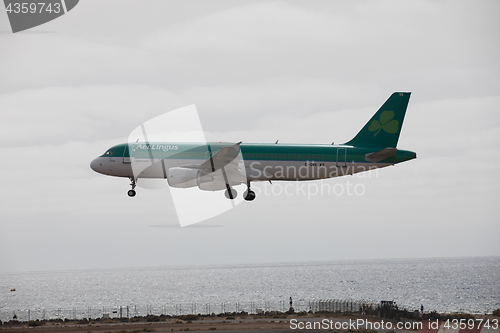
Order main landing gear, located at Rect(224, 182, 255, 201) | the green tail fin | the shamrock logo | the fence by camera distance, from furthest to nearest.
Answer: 1. the fence
2. the shamrock logo
3. the green tail fin
4. main landing gear, located at Rect(224, 182, 255, 201)

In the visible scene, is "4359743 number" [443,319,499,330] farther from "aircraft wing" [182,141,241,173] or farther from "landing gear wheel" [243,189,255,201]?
"aircraft wing" [182,141,241,173]

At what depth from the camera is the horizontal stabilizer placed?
41688mm

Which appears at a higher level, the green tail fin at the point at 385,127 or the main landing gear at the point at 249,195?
the green tail fin at the point at 385,127

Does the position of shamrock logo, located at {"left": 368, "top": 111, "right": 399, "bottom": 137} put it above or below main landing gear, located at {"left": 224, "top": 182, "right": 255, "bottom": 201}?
above

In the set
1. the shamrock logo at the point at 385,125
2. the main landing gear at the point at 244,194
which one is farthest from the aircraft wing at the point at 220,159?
the shamrock logo at the point at 385,125

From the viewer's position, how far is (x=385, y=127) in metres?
45.0

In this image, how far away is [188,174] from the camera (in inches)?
1628

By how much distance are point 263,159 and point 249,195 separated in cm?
388

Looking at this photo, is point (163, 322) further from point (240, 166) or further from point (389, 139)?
point (389, 139)

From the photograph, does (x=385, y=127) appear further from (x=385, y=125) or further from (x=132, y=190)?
(x=132, y=190)

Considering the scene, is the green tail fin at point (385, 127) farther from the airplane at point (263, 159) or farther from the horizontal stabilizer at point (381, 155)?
the horizontal stabilizer at point (381, 155)

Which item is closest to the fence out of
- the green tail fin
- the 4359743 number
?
the 4359743 number

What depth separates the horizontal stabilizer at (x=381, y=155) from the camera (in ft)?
137

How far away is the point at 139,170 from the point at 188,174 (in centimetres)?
579
